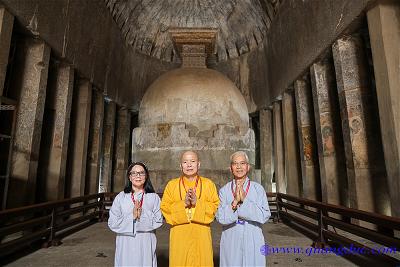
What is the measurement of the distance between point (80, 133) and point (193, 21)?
8814 millimetres

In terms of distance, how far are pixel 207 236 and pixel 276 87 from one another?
946 centimetres

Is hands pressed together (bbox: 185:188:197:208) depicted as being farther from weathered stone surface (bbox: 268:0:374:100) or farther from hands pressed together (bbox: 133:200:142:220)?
weathered stone surface (bbox: 268:0:374:100)

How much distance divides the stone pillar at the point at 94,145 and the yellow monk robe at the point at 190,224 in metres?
8.22

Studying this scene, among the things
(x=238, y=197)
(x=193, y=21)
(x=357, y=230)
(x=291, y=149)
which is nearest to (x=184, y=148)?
(x=291, y=149)

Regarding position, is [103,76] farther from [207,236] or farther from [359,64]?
[207,236]

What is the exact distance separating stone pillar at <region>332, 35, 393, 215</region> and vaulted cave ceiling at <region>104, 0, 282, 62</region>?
18.7 ft

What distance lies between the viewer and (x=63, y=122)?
7676 mm

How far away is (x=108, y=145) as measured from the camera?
1181cm

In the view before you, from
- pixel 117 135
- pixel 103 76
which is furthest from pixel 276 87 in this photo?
pixel 117 135

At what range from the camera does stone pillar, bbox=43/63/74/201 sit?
23.8ft

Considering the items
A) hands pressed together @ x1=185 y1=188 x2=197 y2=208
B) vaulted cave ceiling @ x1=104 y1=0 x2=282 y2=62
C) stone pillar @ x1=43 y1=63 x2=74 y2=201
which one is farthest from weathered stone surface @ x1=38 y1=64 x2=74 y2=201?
hands pressed together @ x1=185 y1=188 x2=197 y2=208

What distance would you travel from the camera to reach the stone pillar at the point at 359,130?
19.4 ft

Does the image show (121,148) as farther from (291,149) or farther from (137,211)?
(137,211)

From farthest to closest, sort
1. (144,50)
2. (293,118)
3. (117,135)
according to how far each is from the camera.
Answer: (144,50)
(117,135)
(293,118)
